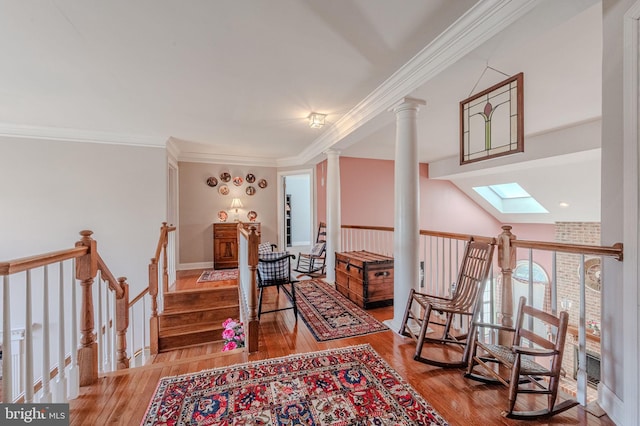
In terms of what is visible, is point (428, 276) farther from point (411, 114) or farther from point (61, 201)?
point (61, 201)

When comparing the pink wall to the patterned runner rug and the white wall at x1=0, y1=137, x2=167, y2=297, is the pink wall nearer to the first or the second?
the patterned runner rug

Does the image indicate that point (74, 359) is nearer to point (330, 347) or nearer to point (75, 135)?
point (330, 347)

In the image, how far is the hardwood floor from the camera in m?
1.61

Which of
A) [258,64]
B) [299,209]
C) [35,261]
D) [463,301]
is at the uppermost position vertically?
[258,64]

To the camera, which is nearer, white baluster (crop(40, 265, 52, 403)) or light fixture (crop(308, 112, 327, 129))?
white baluster (crop(40, 265, 52, 403))

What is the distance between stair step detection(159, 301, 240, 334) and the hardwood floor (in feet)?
4.76

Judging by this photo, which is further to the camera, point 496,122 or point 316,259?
point 316,259

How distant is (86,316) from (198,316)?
210 centimetres

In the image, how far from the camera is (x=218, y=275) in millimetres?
4965

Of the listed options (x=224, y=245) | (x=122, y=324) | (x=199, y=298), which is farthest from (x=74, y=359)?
(x=224, y=245)

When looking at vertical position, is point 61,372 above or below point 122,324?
above

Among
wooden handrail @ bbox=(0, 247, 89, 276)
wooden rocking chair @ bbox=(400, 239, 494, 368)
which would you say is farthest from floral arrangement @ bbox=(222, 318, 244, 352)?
wooden rocking chair @ bbox=(400, 239, 494, 368)

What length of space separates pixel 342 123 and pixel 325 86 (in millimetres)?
1026

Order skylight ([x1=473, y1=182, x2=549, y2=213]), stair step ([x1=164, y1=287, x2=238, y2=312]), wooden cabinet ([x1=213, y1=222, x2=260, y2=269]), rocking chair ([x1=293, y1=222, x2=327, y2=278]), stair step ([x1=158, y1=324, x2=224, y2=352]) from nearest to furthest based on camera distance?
stair step ([x1=158, y1=324, x2=224, y2=352])
stair step ([x1=164, y1=287, x2=238, y2=312])
rocking chair ([x1=293, y1=222, x2=327, y2=278])
wooden cabinet ([x1=213, y1=222, x2=260, y2=269])
skylight ([x1=473, y1=182, x2=549, y2=213])
